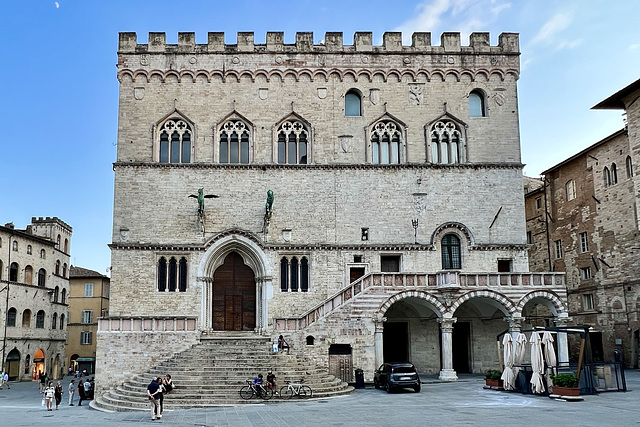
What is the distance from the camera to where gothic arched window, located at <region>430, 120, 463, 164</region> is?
3438cm

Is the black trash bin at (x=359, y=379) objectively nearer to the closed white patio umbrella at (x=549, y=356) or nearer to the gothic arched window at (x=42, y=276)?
the closed white patio umbrella at (x=549, y=356)

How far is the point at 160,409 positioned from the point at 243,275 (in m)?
12.8

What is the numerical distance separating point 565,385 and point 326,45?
21.3 metres

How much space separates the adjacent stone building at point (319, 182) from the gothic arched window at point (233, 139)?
8 cm

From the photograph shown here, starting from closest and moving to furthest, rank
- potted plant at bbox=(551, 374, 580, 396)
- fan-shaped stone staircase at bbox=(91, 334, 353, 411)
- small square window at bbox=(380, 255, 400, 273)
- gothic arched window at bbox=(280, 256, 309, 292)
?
potted plant at bbox=(551, 374, 580, 396) < fan-shaped stone staircase at bbox=(91, 334, 353, 411) < gothic arched window at bbox=(280, 256, 309, 292) < small square window at bbox=(380, 255, 400, 273)

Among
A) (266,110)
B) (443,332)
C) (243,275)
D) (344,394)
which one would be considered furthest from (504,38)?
(344,394)

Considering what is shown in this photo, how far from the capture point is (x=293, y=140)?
3412 cm

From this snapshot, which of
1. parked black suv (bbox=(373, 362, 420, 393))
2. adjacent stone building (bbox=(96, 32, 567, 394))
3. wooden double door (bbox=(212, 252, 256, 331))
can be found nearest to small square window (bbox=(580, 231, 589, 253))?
adjacent stone building (bbox=(96, 32, 567, 394))

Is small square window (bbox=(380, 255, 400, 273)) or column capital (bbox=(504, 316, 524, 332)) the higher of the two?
small square window (bbox=(380, 255, 400, 273))

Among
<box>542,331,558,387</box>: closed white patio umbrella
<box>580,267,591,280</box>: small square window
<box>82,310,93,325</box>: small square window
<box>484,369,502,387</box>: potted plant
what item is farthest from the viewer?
<box>82,310,93,325</box>: small square window

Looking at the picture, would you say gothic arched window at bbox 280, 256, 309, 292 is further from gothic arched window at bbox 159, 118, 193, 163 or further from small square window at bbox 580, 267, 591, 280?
small square window at bbox 580, 267, 591, 280

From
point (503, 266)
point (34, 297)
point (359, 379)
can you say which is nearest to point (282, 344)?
point (359, 379)

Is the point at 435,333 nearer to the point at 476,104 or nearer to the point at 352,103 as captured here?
the point at 476,104

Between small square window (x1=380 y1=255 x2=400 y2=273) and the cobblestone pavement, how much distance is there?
26.2 feet
